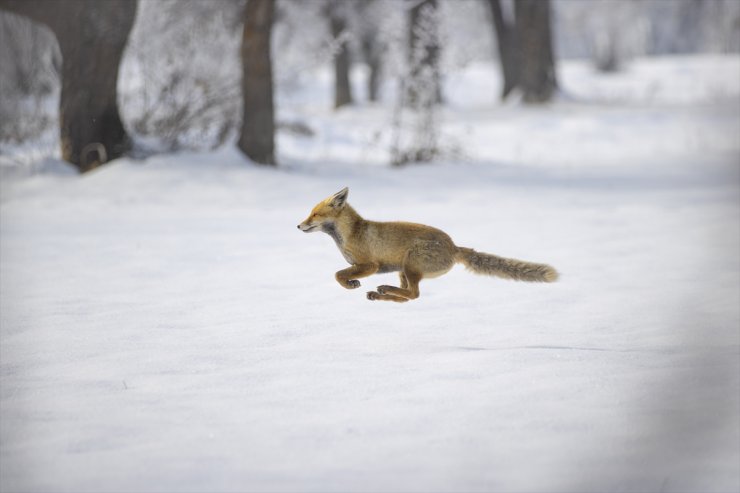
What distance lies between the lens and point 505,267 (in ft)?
13.1

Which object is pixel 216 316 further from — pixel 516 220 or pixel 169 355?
pixel 516 220

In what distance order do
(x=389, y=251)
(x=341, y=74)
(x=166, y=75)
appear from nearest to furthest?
(x=389, y=251) < (x=166, y=75) < (x=341, y=74)

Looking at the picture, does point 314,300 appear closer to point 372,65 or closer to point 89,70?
point 89,70

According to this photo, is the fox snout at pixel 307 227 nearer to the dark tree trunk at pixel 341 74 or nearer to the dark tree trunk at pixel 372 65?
the dark tree trunk at pixel 341 74

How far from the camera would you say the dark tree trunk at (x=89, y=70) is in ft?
34.0

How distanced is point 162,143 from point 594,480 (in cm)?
989

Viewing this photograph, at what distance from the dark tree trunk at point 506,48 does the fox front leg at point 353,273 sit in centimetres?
2170

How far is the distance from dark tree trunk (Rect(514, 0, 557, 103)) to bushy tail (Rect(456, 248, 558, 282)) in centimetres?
1837

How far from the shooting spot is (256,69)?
36.4 ft

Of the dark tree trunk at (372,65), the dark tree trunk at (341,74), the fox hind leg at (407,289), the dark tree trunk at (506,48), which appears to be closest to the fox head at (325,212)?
the fox hind leg at (407,289)

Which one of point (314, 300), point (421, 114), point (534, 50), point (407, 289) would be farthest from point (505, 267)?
point (534, 50)

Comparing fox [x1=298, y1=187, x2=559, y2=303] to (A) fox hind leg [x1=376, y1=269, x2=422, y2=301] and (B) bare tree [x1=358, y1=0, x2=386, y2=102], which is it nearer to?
(A) fox hind leg [x1=376, y1=269, x2=422, y2=301]

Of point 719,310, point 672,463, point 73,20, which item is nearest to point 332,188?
point 73,20

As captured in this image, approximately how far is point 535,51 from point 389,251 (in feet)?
62.0
